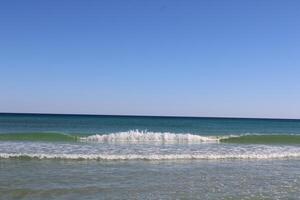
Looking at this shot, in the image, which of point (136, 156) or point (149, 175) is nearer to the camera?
point (149, 175)

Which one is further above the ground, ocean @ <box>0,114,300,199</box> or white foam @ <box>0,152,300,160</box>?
white foam @ <box>0,152,300,160</box>

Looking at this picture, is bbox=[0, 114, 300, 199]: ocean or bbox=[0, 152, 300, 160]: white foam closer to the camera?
bbox=[0, 114, 300, 199]: ocean

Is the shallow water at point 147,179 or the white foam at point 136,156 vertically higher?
the white foam at point 136,156

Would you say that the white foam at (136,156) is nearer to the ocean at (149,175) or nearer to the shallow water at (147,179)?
the ocean at (149,175)

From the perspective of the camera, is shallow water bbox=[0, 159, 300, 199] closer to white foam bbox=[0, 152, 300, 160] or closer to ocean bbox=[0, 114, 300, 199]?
ocean bbox=[0, 114, 300, 199]

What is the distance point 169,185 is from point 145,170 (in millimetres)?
3078

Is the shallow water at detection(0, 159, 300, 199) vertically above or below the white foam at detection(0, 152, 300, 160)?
below

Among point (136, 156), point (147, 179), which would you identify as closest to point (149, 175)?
point (147, 179)

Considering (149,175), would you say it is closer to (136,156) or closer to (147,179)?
(147,179)

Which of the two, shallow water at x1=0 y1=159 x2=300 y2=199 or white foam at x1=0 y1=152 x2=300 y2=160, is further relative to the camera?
white foam at x1=0 y1=152 x2=300 y2=160

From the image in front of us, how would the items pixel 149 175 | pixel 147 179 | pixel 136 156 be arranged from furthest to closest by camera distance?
pixel 136 156
pixel 149 175
pixel 147 179

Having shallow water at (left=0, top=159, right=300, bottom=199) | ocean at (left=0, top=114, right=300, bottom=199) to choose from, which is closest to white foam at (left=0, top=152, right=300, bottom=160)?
ocean at (left=0, top=114, right=300, bottom=199)

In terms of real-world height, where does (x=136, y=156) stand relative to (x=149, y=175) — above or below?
above

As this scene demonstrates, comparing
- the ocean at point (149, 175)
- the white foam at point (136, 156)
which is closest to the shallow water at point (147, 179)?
the ocean at point (149, 175)
